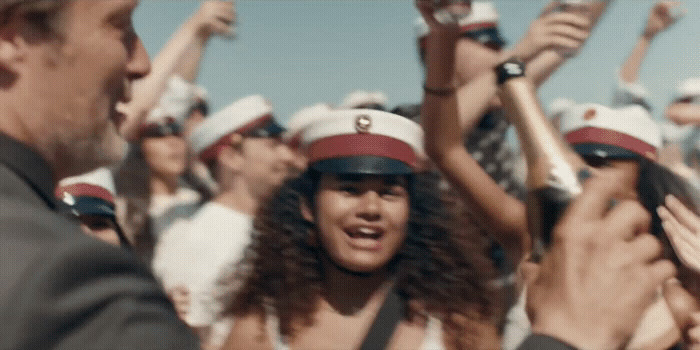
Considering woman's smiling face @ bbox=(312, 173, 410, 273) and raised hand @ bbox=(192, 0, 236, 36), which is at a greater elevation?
raised hand @ bbox=(192, 0, 236, 36)

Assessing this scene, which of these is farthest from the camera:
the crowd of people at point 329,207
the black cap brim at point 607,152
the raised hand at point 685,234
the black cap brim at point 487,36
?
the black cap brim at point 487,36

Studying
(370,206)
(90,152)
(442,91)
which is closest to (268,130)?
(370,206)

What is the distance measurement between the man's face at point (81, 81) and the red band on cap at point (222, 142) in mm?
3212

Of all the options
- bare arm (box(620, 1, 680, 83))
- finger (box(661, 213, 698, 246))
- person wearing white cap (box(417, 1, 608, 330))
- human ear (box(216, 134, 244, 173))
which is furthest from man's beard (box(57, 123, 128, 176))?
bare arm (box(620, 1, 680, 83))

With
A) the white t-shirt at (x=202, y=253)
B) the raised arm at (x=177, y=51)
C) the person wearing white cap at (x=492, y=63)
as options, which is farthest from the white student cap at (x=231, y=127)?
the person wearing white cap at (x=492, y=63)

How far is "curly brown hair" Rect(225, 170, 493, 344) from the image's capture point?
2725 millimetres

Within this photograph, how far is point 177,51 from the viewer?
4379 mm

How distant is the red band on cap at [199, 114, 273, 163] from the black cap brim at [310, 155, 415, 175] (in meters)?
1.90

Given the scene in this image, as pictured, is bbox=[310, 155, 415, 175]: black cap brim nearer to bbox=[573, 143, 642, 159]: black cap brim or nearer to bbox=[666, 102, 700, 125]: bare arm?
bbox=[573, 143, 642, 159]: black cap brim

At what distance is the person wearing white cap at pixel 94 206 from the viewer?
10.6 feet

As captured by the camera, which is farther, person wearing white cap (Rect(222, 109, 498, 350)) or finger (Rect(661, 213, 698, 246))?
person wearing white cap (Rect(222, 109, 498, 350))

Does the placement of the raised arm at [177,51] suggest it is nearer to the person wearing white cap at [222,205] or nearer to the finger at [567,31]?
the person wearing white cap at [222,205]

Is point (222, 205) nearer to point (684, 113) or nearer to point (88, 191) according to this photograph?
point (88, 191)

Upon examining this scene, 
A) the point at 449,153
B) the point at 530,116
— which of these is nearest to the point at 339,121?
the point at 449,153
